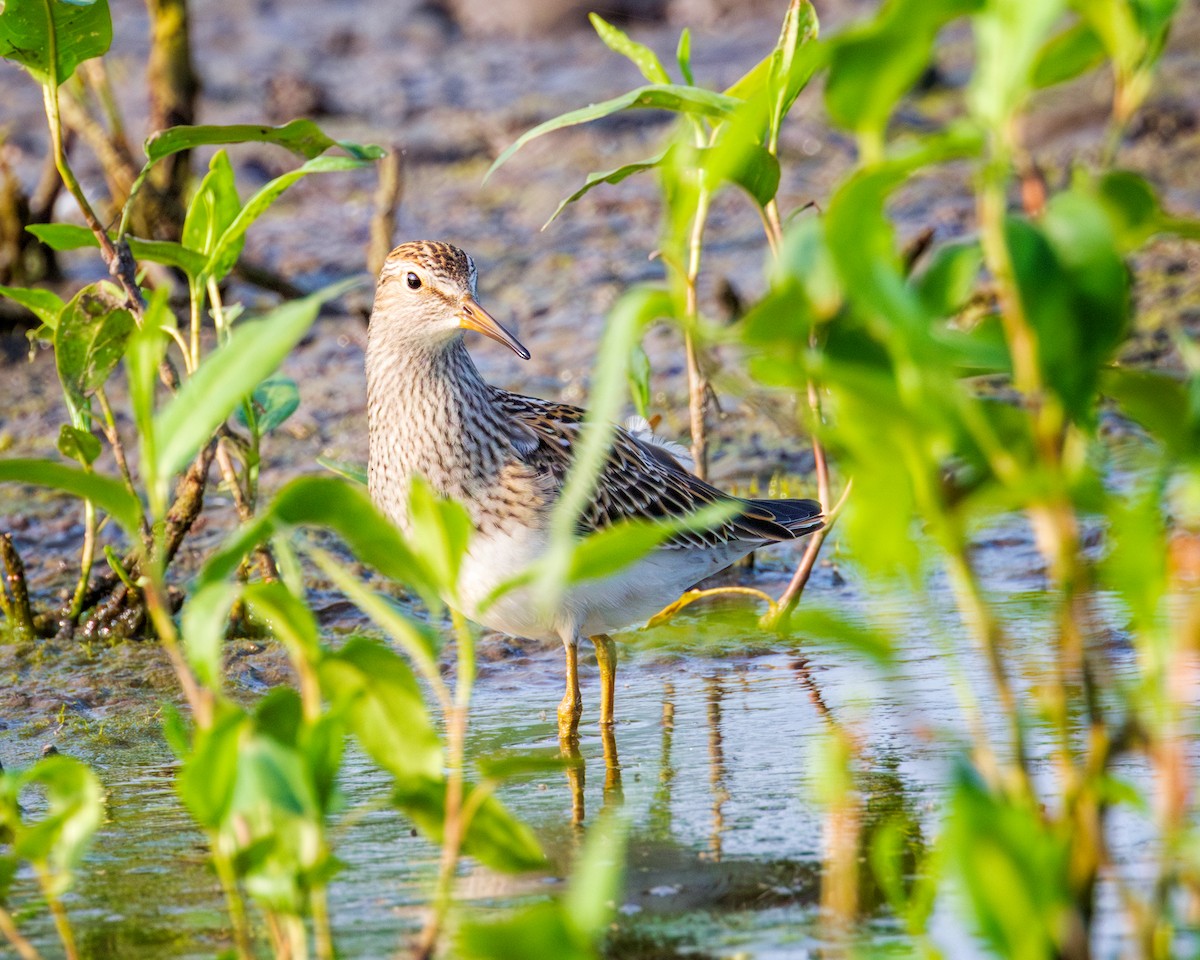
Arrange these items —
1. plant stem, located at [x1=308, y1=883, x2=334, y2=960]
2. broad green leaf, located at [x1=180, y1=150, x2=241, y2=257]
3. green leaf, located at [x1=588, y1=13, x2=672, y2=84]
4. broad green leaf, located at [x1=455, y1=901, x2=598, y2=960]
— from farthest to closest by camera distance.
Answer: green leaf, located at [x1=588, y1=13, x2=672, y2=84] → broad green leaf, located at [x1=180, y1=150, x2=241, y2=257] → plant stem, located at [x1=308, y1=883, x2=334, y2=960] → broad green leaf, located at [x1=455, y1=901, x2=598, y2=960]

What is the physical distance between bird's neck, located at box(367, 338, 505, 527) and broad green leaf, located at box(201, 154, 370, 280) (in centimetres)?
69

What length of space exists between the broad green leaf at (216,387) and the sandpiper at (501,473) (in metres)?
2.34

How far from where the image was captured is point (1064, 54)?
2.11m

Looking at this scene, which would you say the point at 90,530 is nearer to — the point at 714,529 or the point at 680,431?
the point at 714,529

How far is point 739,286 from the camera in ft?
28.5

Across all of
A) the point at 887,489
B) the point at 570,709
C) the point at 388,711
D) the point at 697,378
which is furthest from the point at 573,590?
the point at 887,489

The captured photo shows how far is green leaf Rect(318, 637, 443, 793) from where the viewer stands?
245 centimetres

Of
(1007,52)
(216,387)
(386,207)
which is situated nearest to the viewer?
(1007,52)

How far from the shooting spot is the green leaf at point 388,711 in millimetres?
2449

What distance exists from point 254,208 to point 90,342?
2.40ft

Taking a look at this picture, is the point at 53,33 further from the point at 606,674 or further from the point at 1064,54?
the point at 1064,54

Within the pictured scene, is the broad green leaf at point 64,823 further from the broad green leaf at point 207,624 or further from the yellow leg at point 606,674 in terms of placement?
the yellow leg at point 606,674

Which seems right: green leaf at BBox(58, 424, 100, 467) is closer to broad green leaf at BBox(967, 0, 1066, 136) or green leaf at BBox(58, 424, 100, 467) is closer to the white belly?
the white belly

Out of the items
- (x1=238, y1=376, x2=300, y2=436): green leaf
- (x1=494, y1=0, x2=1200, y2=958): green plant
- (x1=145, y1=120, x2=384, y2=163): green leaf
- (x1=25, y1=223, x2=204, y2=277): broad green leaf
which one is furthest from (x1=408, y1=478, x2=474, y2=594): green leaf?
(x1=238, y1=376, x2=300, y2=436): green leaf
